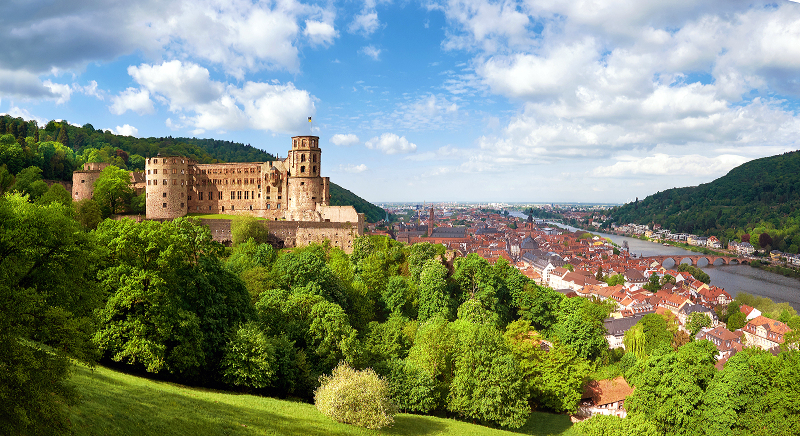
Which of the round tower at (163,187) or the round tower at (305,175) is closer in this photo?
the round tower at (305,175)

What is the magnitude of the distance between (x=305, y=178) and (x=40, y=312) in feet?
144

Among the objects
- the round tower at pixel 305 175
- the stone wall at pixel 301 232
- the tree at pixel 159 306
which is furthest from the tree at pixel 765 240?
the tree at pixel 159 306

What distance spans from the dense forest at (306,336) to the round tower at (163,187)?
15.9m

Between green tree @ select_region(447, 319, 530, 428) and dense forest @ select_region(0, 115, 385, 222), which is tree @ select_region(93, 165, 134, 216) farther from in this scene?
green tree @ select_region(447, 319, 530, 428)

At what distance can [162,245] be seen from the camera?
21.1m

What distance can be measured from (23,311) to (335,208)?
41879mm

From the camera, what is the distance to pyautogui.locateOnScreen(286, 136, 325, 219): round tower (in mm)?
54281

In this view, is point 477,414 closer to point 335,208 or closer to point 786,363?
point 786,363

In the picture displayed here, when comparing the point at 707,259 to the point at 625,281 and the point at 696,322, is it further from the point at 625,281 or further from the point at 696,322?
the point at 696,322

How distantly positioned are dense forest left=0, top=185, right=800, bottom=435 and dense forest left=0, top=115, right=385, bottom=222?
35398 mm

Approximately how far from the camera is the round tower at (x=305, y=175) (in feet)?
178

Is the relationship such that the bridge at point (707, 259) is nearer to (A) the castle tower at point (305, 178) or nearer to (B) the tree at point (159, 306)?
(A) the castle tower at point (305, 178)

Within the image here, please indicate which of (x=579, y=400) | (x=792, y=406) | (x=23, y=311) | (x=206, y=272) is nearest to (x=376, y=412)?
(x=206, y=272)

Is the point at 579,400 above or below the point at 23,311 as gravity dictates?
below
